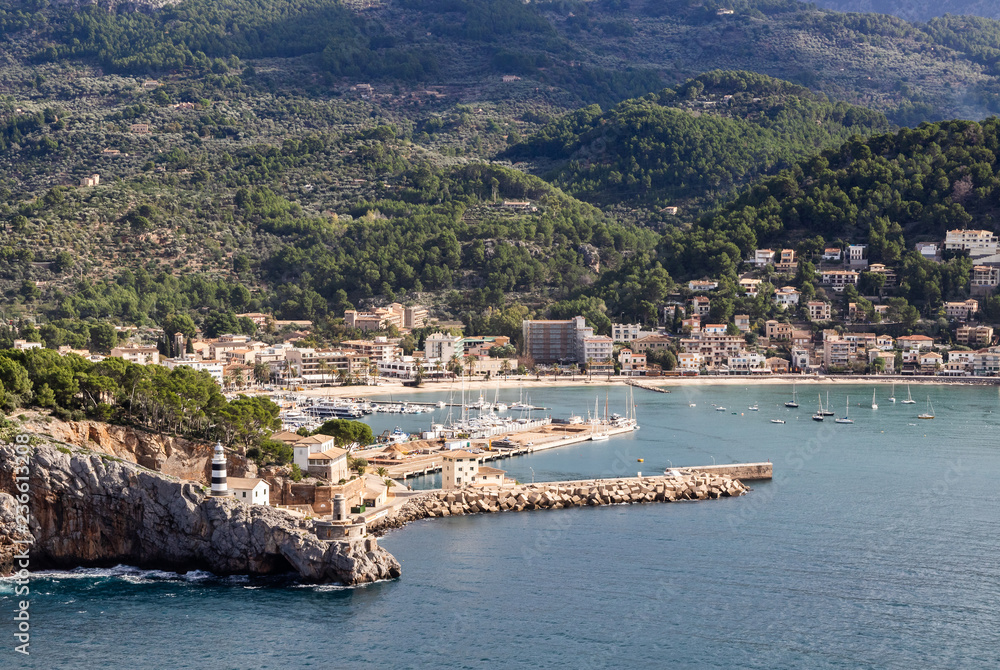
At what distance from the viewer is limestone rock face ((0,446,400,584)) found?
86.8ft

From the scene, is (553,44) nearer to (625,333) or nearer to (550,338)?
(550,338)

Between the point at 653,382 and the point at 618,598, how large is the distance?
4066cm

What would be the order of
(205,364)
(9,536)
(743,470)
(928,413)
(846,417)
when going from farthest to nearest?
1. (205,364)
2. (928,413)
3. (846,417)
4. (743,470)
5. (9,536)

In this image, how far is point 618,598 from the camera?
26.8 metres

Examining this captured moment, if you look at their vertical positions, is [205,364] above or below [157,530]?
above

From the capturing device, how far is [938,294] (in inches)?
2926

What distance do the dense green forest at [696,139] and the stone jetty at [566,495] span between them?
6893 centimetres

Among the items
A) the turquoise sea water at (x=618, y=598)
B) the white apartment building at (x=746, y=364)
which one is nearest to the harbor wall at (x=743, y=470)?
the turquoise sea water at (x=618, y=598)

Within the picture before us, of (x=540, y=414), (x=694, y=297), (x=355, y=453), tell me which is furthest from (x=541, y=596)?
(x=694, y=297)

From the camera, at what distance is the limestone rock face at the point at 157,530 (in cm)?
2647

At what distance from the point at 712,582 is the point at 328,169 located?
7985 cm

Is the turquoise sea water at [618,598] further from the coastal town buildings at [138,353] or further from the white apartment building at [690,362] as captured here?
the white apartment building at [690,362]

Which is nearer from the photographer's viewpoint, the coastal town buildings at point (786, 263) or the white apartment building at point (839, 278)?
the white apartment building at point (839, 278)

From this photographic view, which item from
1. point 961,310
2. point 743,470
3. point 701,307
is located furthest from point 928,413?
point 701,307
